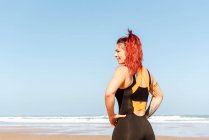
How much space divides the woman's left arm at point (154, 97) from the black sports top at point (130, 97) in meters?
0.29

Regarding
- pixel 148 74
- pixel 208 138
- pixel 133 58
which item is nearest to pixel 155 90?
pixel 148 74

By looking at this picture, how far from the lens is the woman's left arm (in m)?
3.87

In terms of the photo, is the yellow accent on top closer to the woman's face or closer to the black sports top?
the black sports top

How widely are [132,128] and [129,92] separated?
0.34 m

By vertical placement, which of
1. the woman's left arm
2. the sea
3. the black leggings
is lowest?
the sea

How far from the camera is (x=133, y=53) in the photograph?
3477mm

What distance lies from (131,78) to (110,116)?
1.35 ft

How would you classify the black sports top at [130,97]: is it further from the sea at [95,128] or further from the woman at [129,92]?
the sea at [95,128]

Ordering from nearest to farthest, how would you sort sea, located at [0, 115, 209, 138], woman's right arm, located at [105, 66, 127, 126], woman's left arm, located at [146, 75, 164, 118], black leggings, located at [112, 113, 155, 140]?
1. woman's right arm, located at [105, 66, 127, 126]
2. black leggings, located at [112, 113, 155, 140]
3. woman's left arm, located at [146, 75, 164, 118]
4. sea, located at [0, 115, 209, 138]

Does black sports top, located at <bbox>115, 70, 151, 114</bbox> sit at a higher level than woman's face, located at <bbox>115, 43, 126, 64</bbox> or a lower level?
lower

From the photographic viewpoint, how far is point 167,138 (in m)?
14.2

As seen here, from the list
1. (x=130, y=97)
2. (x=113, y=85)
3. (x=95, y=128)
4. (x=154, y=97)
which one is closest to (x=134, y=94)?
(x=130, y=97)

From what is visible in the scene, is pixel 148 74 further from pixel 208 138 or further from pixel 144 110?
pixel 208 138

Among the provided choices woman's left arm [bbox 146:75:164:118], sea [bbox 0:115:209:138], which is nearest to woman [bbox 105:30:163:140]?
woman's left arm [bbox 146:75:164:118]
